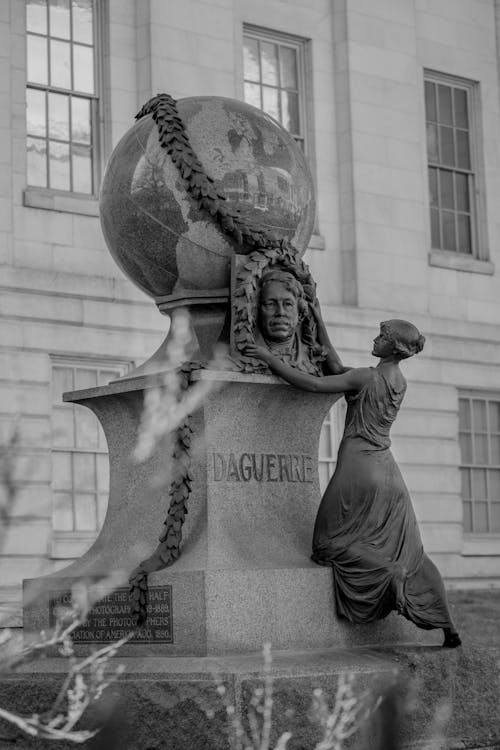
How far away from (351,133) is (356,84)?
0.89 meters

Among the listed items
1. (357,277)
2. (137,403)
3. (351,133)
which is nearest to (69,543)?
(357,277)

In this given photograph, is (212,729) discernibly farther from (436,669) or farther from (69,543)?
(69,543)

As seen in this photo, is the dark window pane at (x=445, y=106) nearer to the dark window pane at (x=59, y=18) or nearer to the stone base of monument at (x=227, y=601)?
the dark window pane at (x=59, y=18)

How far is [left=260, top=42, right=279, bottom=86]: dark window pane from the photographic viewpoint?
25312mm

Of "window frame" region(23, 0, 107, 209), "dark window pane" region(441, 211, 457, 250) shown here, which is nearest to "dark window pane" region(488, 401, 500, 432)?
"dark window pane" region(441, 211, 457, 250)

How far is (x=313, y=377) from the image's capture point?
29.7ft

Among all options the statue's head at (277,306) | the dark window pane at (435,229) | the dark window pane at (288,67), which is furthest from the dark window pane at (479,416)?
the statue's head at (277,306)

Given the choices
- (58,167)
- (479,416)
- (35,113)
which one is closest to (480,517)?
(479,416)

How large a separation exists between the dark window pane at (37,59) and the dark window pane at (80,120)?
0.57 metres

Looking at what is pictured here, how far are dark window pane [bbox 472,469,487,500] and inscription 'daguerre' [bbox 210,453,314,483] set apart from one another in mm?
18336

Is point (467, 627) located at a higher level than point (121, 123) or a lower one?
lower

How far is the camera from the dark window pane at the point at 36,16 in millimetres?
22375

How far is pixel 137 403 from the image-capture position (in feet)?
30.1

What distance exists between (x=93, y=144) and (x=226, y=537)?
48.6ft
